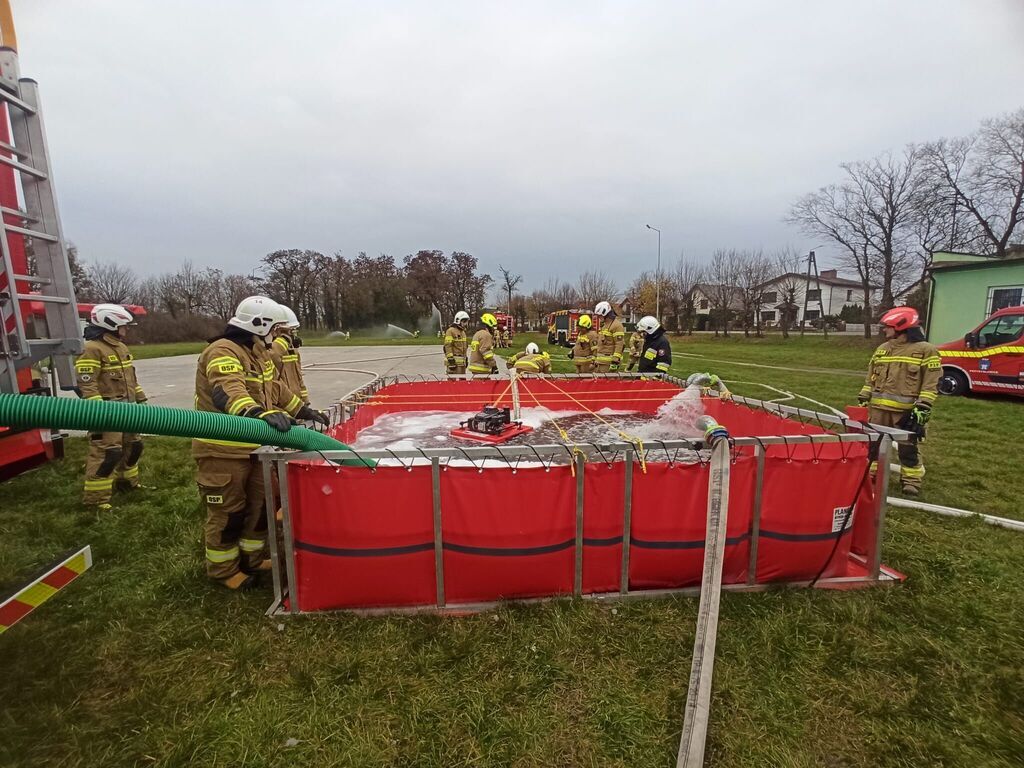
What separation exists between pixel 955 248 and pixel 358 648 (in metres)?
36.2

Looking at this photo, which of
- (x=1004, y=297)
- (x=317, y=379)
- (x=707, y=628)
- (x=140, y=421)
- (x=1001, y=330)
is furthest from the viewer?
(x=1004, y=297)

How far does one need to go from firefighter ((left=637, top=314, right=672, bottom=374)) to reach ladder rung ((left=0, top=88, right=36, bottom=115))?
6.32m

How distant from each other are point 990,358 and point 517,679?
12.6 meters

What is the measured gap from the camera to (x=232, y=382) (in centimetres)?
290

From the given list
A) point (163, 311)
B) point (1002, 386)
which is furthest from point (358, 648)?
point (163, 311)

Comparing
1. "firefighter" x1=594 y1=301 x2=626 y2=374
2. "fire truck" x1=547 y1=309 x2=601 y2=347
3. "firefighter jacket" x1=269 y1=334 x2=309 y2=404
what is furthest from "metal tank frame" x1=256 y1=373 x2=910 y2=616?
"fire truck" x1=547 y1=309 x2=601 y2=347

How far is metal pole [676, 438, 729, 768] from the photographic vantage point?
1.88 m

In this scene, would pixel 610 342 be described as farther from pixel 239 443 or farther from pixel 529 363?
pixel 239 443

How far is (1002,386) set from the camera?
9.81 m

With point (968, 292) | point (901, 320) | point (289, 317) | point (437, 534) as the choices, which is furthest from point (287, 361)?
point (968, 292)

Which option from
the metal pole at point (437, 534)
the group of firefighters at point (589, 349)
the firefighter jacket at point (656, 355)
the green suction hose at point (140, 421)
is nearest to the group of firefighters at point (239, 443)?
the green suction hose at point (140, 421)

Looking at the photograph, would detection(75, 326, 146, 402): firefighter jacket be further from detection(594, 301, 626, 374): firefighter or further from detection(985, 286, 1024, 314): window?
detection(985, 286, 1024, 314): window

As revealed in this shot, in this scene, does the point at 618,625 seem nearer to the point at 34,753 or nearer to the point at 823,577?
the point at 823,577

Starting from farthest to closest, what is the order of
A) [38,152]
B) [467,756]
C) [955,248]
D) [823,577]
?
[955,248], [823,577], [38,152], [467,756]
